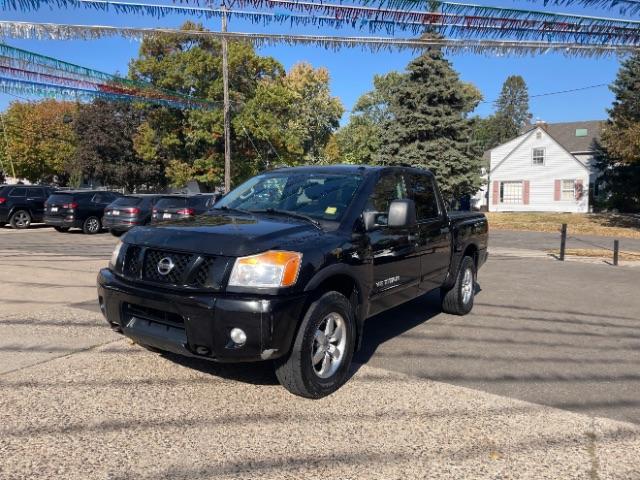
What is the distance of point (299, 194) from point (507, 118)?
100509 millimetres

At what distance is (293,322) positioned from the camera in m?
3.80

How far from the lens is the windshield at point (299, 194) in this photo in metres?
4.80

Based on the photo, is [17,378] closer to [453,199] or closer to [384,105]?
[453,199]

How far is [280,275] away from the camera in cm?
374

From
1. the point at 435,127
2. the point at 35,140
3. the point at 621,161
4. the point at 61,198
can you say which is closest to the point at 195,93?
the point at 435,127

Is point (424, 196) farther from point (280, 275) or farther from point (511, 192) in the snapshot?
point (511, 192)

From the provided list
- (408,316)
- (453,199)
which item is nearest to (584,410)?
(408,316)

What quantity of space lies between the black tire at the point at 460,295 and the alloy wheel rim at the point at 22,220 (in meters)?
18.8

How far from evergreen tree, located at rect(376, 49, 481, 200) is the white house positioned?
36.3 ft

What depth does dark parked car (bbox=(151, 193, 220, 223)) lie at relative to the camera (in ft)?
55.6

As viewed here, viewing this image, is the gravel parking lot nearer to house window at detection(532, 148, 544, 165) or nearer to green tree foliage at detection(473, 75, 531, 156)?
house window at detection(532, 148, 544, 165)

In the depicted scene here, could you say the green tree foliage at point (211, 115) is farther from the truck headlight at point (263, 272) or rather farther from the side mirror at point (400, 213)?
the truck headlight at point (263, 272)

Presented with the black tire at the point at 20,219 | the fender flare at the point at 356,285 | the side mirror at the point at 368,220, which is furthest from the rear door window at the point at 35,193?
the fender flare at the point at 356,285

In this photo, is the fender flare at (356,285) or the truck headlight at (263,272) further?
the fender flare at (356,285)
